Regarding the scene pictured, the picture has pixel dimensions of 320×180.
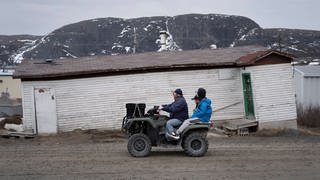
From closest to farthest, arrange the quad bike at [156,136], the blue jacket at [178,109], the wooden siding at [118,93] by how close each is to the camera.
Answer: the blue jacket at [178,109] → the quad bike at [156,136] → the wooden siding at [118,93]

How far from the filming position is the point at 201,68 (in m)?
23.2

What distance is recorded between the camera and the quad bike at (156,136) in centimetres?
1443

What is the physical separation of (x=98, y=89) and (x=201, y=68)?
4.34 metres

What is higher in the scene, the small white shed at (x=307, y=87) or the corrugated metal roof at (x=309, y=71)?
the corrugated metal roof at (x=309, y=71)

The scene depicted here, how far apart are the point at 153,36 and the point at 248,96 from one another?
69537 millimetres

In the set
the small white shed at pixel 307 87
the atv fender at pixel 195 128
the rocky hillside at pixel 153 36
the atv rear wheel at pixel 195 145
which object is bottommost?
the atv rear wheel at pixel 195 145

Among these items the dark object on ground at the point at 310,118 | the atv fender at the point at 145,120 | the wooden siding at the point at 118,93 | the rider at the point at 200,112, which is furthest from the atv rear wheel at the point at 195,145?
the dark object on ground at the point at 310,118

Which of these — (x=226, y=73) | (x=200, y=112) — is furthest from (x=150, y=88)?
(x=200, y=112)

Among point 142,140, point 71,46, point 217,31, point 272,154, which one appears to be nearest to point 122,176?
point 142,140

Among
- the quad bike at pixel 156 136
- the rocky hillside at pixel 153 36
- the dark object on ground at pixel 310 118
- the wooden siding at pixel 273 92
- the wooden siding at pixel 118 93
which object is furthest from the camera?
the rocky hillside at pixel 153 36

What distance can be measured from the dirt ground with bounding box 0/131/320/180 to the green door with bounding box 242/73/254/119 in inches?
129

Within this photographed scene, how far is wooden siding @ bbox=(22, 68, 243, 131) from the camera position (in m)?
22.6

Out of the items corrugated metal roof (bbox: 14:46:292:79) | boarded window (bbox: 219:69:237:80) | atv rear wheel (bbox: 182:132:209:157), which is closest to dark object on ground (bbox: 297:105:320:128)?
corrugated metal roof (bbox: 14:46:292:79)

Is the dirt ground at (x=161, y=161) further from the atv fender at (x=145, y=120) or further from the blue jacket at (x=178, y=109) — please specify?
the blue jacket at (x=178, y=109)
